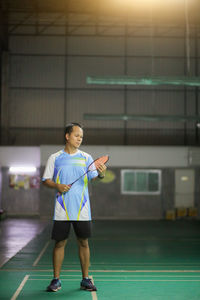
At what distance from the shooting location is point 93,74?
778 inches

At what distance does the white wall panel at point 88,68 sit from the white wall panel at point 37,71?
1.40ft

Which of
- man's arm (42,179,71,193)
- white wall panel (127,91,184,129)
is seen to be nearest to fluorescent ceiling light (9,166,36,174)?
white wall panel (127,91,184,129)

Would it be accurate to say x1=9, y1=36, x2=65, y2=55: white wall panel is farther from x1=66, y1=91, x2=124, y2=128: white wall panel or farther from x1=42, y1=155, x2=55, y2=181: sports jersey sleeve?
x1=42, y1=155, x2=55, y2=181: sports jersey sleeve

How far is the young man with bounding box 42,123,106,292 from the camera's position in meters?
4.37

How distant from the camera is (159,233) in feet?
39.4

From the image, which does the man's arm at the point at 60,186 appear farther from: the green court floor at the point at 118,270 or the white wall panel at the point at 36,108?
the white wall panel at the point at 36,108

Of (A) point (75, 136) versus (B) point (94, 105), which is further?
(B) point (94, 105)

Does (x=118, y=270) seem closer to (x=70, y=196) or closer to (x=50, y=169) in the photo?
(x=70, y=196)

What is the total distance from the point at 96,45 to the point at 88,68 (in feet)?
3.97

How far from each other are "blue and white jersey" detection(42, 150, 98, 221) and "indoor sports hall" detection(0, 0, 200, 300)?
5.20m

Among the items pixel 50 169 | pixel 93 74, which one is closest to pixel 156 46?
pixel 93 74

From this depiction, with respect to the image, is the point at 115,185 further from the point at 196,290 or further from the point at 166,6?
the point at 196,290

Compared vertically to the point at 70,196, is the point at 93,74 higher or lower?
higher

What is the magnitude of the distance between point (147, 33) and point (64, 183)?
16985mm
